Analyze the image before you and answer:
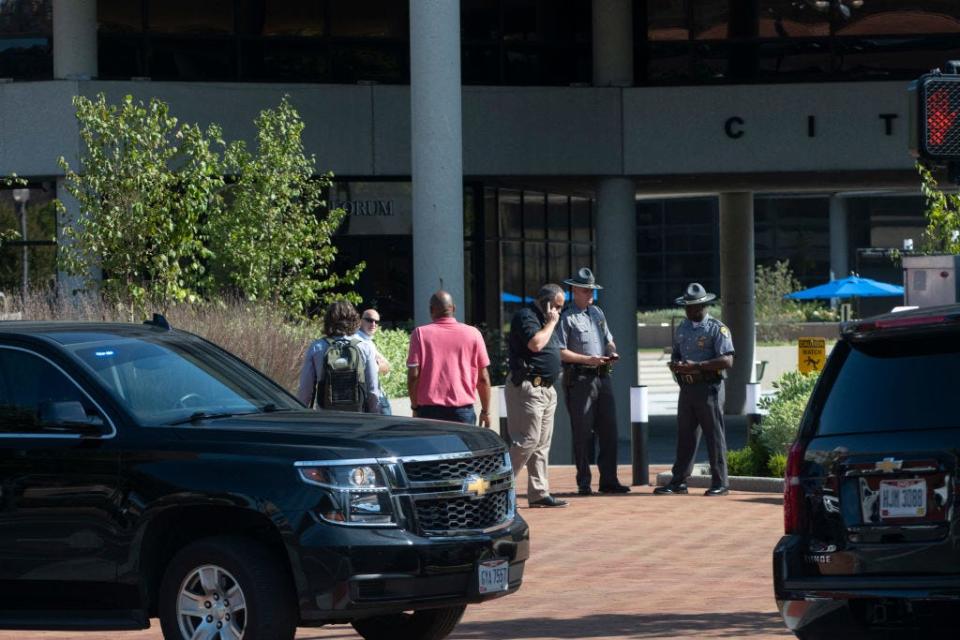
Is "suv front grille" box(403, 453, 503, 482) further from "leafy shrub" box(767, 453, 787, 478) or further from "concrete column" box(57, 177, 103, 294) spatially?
"concrete column" box(57, 177, 103, 294)

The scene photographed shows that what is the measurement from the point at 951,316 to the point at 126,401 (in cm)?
399

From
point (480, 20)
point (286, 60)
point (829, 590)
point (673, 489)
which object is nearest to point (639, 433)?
point (673, 489)

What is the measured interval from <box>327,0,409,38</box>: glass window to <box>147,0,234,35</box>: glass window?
5.45 ft

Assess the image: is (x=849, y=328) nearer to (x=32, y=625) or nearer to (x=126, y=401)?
(x=126, y=401)

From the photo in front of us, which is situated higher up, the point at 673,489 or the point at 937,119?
the point at 937,119

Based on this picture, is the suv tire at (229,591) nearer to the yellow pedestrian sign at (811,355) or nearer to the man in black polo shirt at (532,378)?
the man in black polo shirt at (532,378)

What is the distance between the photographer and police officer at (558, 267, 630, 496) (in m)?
16.2

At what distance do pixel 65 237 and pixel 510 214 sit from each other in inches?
353

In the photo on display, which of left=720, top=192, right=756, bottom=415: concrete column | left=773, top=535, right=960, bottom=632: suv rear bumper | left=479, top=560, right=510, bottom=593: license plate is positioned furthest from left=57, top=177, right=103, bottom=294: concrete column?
left=720, top=192, right=756, bottom=415: concrete column

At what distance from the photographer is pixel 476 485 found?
8422mm

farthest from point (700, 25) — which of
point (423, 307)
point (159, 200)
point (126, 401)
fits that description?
point (126, 401)

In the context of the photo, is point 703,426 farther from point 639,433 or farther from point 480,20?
point 480,20

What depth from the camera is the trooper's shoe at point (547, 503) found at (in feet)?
51.1

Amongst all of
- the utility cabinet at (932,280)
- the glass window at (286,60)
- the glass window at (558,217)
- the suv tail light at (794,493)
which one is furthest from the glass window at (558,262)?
the suv tail light at (794,493)
